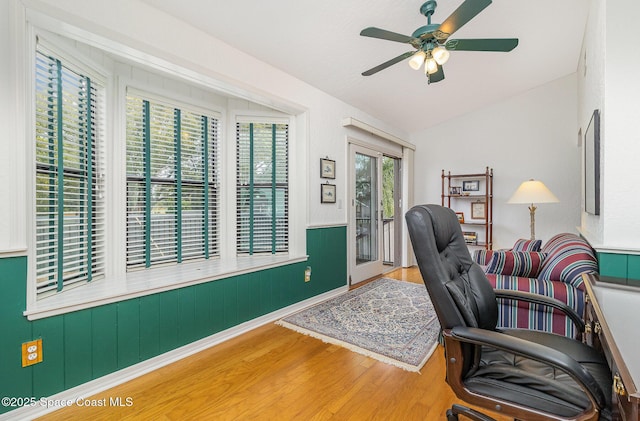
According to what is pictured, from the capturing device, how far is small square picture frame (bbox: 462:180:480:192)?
507 cm

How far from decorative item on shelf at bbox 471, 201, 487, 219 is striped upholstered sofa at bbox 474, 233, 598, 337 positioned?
2.72m

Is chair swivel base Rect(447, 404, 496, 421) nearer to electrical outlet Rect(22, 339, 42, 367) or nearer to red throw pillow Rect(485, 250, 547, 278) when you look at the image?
red throw pillow Rect(485, 250, 547, 278)

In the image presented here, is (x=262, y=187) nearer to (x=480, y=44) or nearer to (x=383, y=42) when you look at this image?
(x=383, y=42)

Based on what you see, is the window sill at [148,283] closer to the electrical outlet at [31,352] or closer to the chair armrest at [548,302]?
the electrical outlet at [31,352]

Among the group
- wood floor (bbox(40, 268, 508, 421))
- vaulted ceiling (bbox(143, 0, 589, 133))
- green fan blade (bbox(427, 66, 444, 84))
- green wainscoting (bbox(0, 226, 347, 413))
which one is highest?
vaulted ceiling (bbox(143, 0, 589, 133))

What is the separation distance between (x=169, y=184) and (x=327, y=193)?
169 centimetres

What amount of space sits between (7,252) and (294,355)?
5.91 feet

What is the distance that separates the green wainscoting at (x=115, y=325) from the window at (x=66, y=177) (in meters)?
0.30

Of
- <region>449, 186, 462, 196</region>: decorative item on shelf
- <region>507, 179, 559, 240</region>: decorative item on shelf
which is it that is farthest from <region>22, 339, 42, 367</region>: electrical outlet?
<region>449, 186, 462, 196</region>: decorative item on shelf

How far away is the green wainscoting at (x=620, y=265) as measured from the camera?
73.0 inches

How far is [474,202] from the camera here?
5.09 metres

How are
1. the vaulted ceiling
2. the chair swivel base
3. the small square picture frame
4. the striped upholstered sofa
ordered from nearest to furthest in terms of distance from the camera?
the chair swivel base < the striped upholstered sofa < the vaulted ceiling < the small square picture frame

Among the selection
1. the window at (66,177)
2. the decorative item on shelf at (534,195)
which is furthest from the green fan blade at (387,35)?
the decorative item on shelf at (534,195)

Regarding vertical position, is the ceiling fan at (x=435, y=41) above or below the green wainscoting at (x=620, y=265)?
above
